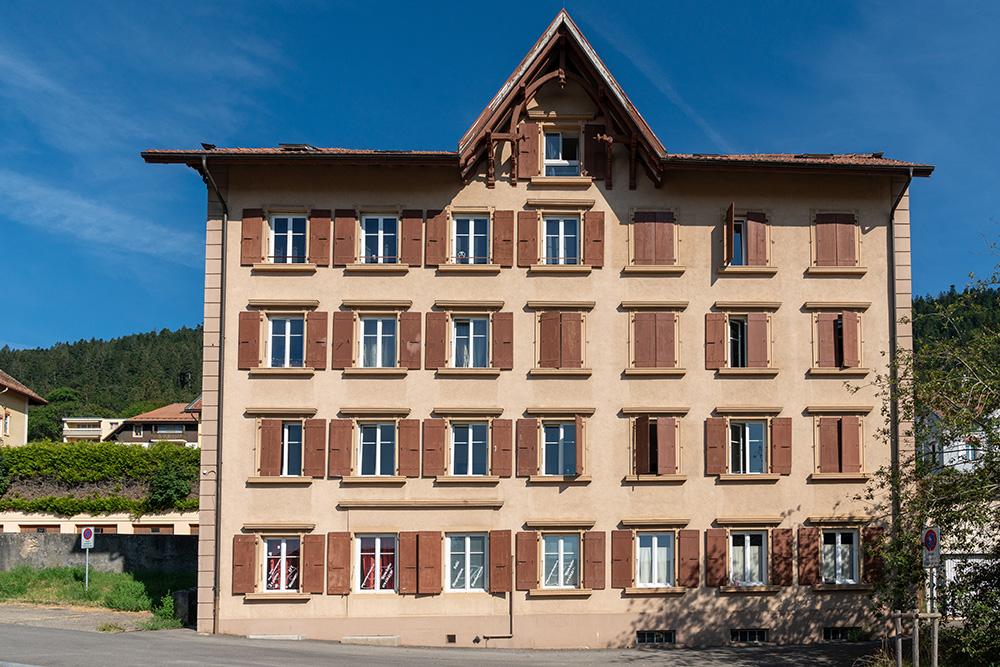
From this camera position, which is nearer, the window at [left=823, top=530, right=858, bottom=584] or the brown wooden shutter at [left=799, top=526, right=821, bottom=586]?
the brown wooden shutter at [left=799, top=526, right=821, bottom=586]

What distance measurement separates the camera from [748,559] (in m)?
21.7

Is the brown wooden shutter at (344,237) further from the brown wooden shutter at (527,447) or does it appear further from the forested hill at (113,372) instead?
the forested hill at (113,372)

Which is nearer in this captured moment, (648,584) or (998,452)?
(998,452)

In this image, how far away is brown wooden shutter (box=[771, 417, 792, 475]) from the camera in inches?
854

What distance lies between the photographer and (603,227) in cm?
2220

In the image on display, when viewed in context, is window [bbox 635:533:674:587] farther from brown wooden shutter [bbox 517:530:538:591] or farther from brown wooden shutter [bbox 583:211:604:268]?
brown wooden shutter [bbox 583:211:604:268]

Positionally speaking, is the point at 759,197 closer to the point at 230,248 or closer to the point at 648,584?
the point at 648,584

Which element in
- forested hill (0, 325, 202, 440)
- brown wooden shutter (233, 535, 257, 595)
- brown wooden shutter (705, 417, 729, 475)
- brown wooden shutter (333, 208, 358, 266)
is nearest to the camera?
brown wooden shutter (233, 535, 257, 595)

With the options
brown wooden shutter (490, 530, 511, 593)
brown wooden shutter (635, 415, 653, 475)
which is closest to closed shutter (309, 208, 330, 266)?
brown wooden shutter (490, 530, 511, 593)

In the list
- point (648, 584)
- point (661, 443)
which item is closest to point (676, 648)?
point (648, 584)

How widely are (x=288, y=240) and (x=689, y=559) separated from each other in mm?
12837

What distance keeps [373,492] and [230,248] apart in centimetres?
713

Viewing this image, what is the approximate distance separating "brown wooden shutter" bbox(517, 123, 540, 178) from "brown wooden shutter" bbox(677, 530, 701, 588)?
9.91m

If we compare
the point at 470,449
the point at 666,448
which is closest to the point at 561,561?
the point at 470,449
